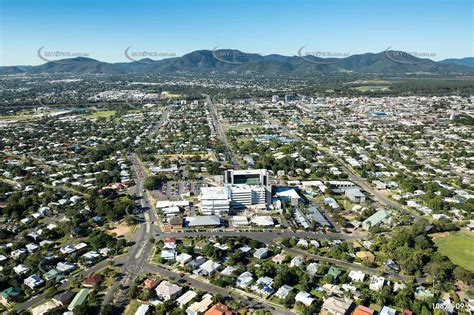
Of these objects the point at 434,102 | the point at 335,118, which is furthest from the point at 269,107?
the point at 434,102

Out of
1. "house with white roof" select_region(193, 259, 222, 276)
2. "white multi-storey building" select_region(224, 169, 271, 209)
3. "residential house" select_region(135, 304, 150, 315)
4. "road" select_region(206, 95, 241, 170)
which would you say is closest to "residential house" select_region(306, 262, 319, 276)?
"house with white roof" select_region(193, 259, 222, 276)

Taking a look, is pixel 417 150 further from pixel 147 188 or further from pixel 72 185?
pixel 72 185

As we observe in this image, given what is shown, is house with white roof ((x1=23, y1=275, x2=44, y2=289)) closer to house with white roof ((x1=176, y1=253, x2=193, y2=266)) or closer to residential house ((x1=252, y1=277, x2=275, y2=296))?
house with white roof ((x1=176, y1=253, x2=193, y2=266))

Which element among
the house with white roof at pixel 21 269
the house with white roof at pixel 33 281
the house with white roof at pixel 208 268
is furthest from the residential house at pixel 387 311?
the house with white roof at pixel 21 269

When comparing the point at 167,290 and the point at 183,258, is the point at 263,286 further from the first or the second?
the point at 183,258

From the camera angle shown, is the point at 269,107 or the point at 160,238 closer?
the point at 160,238

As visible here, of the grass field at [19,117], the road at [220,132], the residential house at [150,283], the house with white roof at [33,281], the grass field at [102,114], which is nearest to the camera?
the residential house at [150,283]

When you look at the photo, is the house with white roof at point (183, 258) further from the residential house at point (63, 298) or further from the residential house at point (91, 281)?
the residential house at point (63, 298)

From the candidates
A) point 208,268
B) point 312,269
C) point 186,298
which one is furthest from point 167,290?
point 312,269
